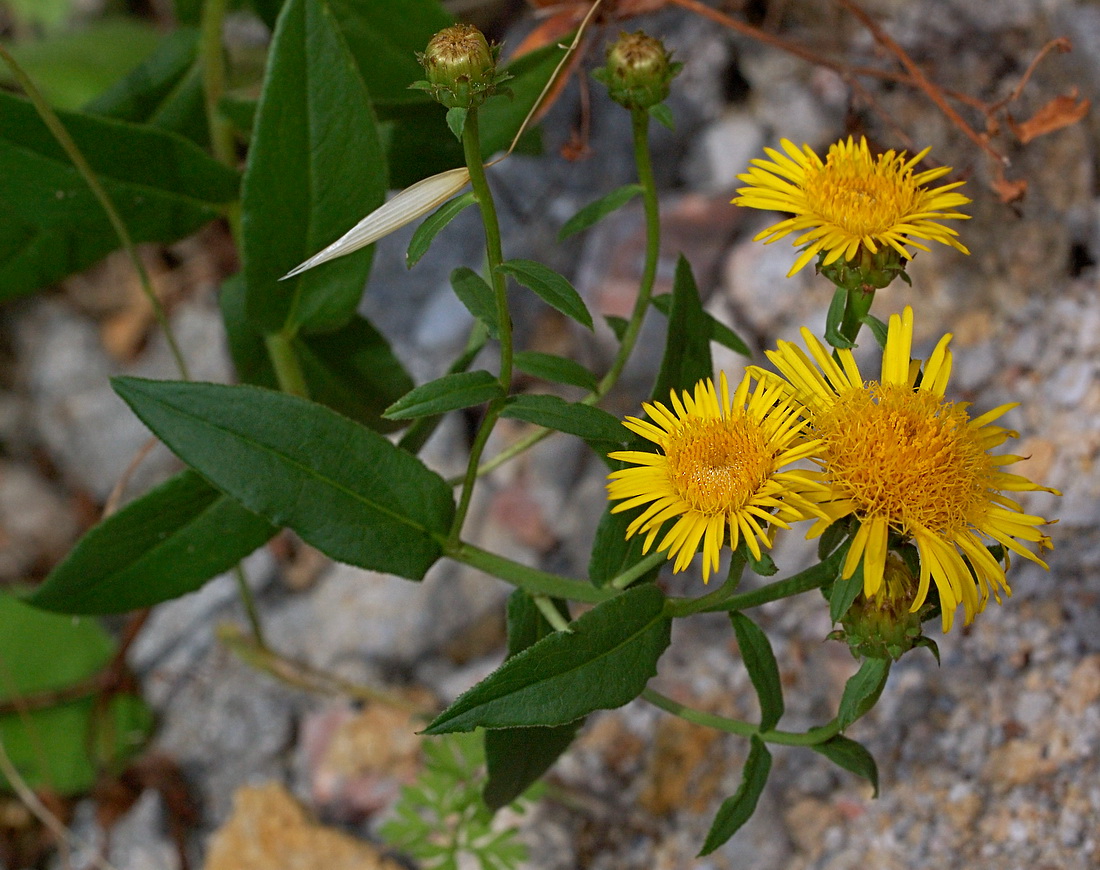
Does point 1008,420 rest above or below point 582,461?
above

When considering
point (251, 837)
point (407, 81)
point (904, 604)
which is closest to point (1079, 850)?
point (904, 604)

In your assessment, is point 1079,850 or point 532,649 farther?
point 1079,850

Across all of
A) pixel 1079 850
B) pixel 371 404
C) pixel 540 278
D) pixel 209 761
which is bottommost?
pixel 209 761

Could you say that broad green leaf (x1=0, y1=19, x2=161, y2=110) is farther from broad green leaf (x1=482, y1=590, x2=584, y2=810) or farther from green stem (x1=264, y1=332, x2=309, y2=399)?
broad green leaf (x1=482, y1=590, x2=584, y2=810)

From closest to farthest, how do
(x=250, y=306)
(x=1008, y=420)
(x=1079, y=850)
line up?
1. (x=1079, y=850)
2. (x=250, y=306)
3. (x=1008, y=420)

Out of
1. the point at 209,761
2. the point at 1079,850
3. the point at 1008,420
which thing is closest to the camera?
the point at 1079,850

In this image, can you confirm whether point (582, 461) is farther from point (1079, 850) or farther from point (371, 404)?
point (1079, 850)
